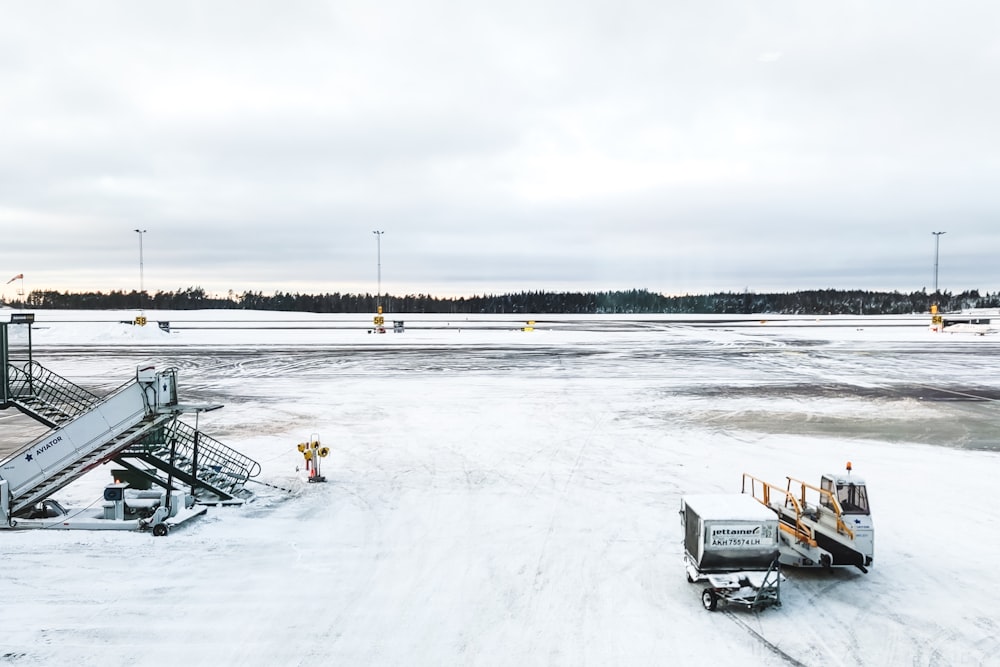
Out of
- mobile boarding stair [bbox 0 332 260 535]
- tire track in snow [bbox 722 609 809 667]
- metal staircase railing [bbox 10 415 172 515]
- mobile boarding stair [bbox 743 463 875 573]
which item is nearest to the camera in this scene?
tire track in snow [bbox 722 609 809 667]

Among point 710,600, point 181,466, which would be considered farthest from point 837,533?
point 181,466

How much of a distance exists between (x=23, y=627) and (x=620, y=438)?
18631 mm

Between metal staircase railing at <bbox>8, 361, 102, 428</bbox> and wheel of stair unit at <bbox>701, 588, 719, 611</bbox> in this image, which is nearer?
wheel of stair unit at <bbox>701, 588, 719, 611</bbox>

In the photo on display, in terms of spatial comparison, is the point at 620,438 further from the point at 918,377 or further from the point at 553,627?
the point at 918,377

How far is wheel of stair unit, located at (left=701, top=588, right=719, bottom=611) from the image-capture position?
37.4ft

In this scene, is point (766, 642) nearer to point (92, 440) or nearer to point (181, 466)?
point (181, 466)

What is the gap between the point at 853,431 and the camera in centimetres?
2591

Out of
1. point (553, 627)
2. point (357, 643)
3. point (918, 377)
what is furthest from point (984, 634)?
point (918, 377)

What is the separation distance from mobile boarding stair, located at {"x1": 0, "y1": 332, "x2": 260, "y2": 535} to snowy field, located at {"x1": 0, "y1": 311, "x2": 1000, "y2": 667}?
66 centimetres

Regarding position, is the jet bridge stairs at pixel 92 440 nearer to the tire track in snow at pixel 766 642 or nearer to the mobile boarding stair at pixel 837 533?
the tire track in snow at pixel 766 642

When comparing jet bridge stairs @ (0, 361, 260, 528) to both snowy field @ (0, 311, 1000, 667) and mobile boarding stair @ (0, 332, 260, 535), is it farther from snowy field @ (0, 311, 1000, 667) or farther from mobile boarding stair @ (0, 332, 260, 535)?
snowy field @ (0, 311, 1000, 667)

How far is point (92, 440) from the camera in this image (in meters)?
15.4

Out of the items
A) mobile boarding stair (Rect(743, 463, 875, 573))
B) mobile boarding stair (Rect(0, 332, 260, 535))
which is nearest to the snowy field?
mobile boarding stair (Rect(743, 463, 875, 573))

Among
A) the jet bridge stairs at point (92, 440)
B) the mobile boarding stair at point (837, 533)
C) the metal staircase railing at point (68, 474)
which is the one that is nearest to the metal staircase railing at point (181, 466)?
the jet bridge stairs at point (92, 440)
